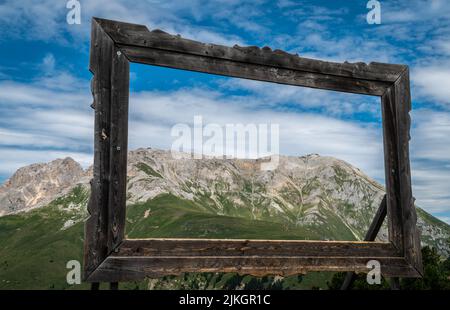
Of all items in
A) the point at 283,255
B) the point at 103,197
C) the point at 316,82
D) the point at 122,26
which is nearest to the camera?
the point at 103,197

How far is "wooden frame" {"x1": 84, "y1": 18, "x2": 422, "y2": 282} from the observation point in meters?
5.39

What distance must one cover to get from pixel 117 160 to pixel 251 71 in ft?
7.57

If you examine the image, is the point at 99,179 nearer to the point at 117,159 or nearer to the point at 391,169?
the point at 117,159

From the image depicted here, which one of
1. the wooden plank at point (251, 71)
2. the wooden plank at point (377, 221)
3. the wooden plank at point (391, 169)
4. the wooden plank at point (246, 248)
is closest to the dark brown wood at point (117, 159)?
the wooden plank at point (246, 248)

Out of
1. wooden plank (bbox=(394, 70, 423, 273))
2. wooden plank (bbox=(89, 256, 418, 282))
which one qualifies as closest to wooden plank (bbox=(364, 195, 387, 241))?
wooden plank (bbox=(394, 70, 423, 273))

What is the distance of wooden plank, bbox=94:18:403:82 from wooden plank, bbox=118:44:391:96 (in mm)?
55

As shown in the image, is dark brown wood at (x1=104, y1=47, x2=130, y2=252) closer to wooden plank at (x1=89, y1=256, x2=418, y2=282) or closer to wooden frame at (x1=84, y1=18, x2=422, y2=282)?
wooden frame at (x1=84, y1=18, x2=422, y2=282)

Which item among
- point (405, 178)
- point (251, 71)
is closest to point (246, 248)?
point (251, 71)

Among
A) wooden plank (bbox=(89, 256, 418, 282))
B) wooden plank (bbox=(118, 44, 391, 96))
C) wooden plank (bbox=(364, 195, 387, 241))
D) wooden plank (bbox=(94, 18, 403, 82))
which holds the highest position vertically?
wooden plank (bbox=(94, 18, 403, 82))

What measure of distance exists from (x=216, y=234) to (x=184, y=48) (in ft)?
608

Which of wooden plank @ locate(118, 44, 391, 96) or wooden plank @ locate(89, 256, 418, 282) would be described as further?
wooden plank @ locate(118, 44, 391, 96)
